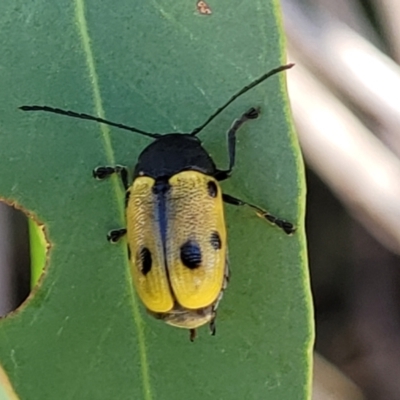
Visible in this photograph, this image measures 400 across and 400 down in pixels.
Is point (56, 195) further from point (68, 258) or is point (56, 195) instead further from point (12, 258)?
point (12, 258)

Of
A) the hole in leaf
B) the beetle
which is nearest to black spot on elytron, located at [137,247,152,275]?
the beetle

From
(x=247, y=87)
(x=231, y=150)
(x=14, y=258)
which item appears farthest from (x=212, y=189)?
(x=14, y=258)

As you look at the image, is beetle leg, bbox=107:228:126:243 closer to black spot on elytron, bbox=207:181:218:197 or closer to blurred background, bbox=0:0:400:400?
black spot on elytron, bbox=207:181:218:197

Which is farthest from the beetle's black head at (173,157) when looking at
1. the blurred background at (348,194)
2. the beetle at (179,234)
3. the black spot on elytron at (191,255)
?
the blurred background at (348,194)

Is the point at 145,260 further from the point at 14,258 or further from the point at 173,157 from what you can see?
the point at 14,258

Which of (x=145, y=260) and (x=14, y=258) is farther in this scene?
(x=14, y=258)

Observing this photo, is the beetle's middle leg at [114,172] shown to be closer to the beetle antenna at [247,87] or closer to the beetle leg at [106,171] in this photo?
the beetle leg at [106,171]

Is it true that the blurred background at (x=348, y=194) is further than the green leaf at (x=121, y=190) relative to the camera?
Yes
